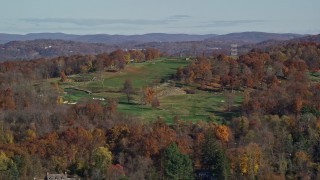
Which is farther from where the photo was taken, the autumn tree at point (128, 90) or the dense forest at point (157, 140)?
the autumn tree at point (128, 90)

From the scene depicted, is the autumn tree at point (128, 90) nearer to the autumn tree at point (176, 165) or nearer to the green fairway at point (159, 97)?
the green fairway at point (159, 97)

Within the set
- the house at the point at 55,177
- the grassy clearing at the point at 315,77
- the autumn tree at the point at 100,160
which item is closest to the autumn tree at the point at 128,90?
the grassy clearing at the point at 315,77

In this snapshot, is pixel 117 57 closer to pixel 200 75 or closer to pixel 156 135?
pixel 200 75

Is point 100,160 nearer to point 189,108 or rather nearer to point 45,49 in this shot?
point 189,108

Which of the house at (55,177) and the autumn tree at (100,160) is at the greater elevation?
the autumn tree at (100,160)

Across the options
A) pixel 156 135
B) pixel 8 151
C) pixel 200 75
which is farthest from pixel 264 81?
pixel 8 151

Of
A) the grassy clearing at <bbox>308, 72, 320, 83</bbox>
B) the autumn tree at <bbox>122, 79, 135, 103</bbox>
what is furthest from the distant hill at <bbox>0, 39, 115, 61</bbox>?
the autumn tree at <bbox>122, 79, 135, 103</bbox>

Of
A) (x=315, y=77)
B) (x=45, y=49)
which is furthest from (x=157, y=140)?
(x=45, y=49)
